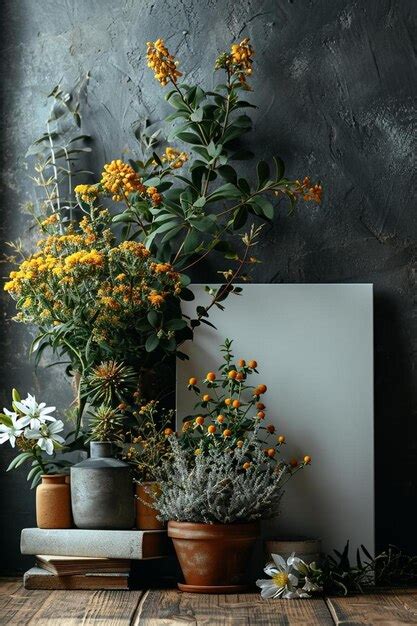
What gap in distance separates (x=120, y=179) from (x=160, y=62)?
16.8 inches

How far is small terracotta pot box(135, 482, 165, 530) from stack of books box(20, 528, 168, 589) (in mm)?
53

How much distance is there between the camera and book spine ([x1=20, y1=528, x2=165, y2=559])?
2910 millimetres

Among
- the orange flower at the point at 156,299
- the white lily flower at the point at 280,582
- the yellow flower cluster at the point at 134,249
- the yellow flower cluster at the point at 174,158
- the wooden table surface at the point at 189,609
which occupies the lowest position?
the wooden table surface at the point at 189,609

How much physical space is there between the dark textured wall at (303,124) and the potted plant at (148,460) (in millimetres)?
399

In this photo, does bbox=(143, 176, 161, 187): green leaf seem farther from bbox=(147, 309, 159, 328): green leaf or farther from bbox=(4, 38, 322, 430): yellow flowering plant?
bbox=(147, 309, 159, 328): green leaf

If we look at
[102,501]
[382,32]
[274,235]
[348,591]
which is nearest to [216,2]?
[382,32]

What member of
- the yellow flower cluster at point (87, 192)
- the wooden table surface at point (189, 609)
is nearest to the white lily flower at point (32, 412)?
the wooden table surface at point (189, 609)

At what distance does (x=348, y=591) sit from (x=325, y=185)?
1.37 metres

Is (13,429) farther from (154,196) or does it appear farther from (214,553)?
(154,196)

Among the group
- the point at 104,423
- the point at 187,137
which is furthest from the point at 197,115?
the point at 104,423

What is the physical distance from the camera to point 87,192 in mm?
3170

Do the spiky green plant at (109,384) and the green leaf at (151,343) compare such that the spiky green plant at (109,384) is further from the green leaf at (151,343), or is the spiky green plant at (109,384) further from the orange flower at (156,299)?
the orange flower at (156,299)

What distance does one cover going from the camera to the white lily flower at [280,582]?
9.37ft

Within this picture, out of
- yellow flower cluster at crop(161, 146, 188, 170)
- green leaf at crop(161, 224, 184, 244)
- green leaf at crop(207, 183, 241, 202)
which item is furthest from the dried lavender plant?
yellow flower cluster at crop(161, 146, 188, 170)
